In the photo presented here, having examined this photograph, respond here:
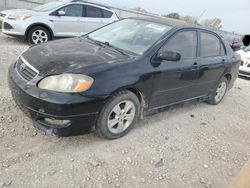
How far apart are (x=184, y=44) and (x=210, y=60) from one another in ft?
2.61

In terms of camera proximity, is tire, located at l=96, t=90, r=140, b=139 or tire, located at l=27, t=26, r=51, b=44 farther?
tire, located at l=27, t=26, r=51, b=44

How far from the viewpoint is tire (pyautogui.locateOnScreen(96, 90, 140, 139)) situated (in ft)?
11.2

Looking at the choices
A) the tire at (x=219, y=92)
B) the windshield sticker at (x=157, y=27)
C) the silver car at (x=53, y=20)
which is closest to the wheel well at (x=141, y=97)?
the windshield sticker at (x=157, y=27)

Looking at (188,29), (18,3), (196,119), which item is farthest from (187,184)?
(18,3)

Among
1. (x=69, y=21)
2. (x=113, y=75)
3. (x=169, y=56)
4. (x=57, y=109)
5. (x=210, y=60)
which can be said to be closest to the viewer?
(x=57, y=109)

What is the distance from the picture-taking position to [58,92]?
305cm

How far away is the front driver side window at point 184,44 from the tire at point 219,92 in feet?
4.33

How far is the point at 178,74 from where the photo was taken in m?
4.22

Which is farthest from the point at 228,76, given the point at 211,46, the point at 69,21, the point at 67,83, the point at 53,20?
the point at 53,20

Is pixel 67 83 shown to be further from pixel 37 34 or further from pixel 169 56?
pixel 37 34

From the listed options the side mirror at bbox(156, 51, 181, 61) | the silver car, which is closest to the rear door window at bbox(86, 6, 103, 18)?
the silver car

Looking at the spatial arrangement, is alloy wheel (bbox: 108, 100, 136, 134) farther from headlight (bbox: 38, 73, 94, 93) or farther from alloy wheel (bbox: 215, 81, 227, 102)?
alloy wheel (bbox: 215, 81, 227, 102)

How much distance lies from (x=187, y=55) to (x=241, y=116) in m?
2.03

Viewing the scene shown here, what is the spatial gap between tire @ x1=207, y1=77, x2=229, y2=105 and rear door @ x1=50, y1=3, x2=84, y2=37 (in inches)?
207
